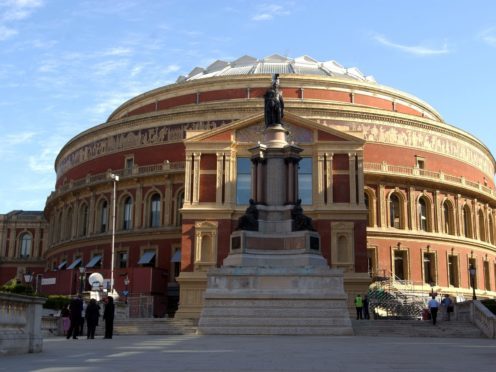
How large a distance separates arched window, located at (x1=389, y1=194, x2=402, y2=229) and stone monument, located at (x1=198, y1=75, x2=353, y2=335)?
2537 centimetres

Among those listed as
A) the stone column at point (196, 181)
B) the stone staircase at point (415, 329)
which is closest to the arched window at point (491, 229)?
the stone column at point (196, 181)

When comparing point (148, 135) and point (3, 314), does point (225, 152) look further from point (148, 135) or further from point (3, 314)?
point (3, 314)

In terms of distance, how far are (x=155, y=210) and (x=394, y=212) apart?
20.4 metres

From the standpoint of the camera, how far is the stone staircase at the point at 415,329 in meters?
27.4

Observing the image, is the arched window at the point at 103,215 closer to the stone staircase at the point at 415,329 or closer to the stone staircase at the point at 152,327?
the stone staircase at the point at 152,327

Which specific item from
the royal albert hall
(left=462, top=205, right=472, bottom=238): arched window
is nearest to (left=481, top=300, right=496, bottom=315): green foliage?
the royal albert hall

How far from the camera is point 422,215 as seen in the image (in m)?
54.8

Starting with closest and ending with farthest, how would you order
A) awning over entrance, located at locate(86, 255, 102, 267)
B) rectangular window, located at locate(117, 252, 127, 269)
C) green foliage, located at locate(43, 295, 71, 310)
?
green foliage, located at locate(43, 295, 71, 310) < rectangular window, located at locate(117, 252, 127, 269) < awning over entrance, located at locate(86, 255, 102, 267)

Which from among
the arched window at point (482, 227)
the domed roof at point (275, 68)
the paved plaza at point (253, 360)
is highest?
the domed roof at point (275, 68)

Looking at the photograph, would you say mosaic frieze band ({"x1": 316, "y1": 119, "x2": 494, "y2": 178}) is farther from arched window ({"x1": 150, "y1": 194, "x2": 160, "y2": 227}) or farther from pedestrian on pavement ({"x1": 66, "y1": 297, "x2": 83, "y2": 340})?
pedestrian on pavement ({"x1": 66, "y1": 297, "x2": 83, "y2": 340})

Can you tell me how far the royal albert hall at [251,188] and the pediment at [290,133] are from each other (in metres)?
0.09

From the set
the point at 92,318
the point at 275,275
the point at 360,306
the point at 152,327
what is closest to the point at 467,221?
the point at 360,306

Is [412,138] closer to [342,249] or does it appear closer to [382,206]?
[382,206]

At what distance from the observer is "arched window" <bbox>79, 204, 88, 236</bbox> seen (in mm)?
60013
